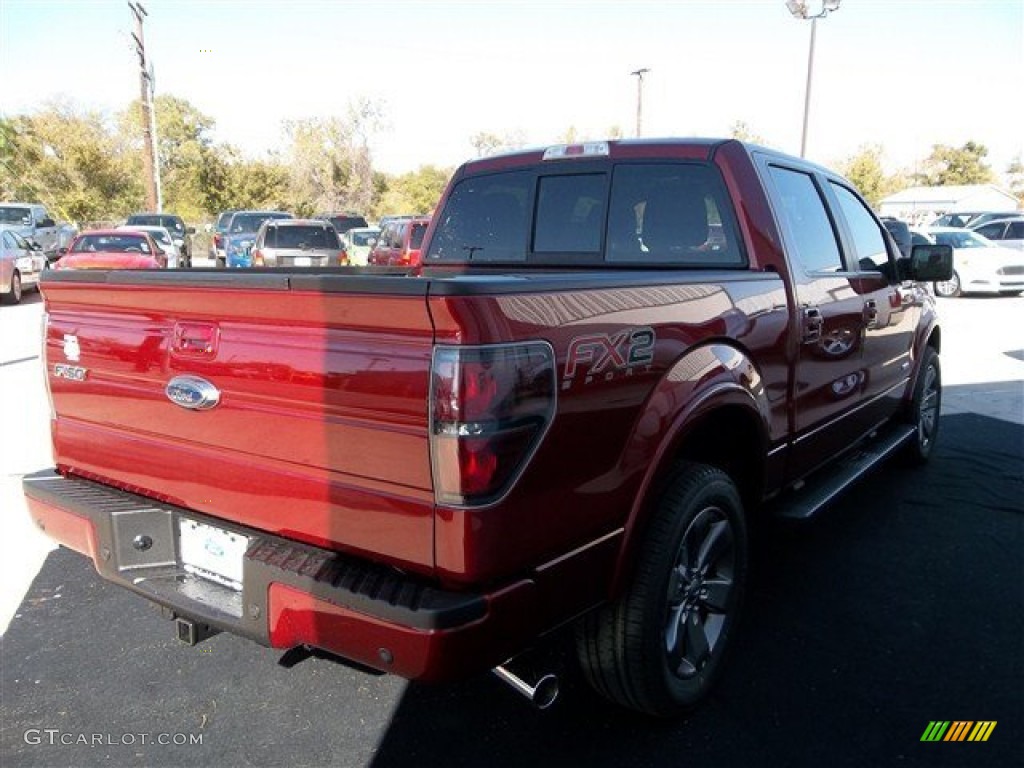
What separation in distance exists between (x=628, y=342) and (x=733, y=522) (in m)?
1.04

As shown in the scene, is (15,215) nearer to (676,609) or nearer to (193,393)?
(193,393)

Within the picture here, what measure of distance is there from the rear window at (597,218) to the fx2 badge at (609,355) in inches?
46.0

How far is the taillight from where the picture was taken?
188 cm

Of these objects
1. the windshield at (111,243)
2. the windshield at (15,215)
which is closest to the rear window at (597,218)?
the windshield at (111,243)

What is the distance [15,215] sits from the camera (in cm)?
2464

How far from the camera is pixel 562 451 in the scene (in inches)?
81.6

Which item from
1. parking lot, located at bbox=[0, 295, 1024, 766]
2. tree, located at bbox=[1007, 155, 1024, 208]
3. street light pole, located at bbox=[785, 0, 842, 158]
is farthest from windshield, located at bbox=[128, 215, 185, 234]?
tree, located at bbox=[1007, 155, 1024, 208]

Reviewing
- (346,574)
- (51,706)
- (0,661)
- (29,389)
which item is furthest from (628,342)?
(29,389)

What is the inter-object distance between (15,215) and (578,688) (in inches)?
1078

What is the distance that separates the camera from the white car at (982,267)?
61.1ft

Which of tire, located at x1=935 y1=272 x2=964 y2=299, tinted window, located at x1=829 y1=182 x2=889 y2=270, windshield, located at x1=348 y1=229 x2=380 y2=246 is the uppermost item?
tinted window, located at x1=829 y1=182 x2=889 y2=270

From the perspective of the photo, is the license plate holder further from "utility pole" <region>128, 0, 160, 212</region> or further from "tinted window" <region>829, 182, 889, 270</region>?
"utility pole" <region>128, 0, 160, 212</region>

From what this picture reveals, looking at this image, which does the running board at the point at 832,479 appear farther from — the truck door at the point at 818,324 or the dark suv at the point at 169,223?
the dark suv at the point at 169,223

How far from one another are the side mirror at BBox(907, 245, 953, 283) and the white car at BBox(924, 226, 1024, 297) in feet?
51.4
